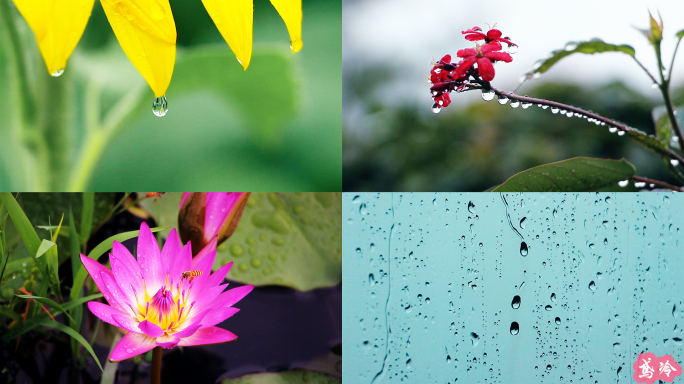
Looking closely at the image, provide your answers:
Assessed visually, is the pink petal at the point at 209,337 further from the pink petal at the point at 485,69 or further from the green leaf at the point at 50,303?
the pink petal at the point at 485,69

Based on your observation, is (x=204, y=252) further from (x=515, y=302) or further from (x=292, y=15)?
(x=515, y=302)

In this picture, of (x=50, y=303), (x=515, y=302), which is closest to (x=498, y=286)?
(x=515, y=302)

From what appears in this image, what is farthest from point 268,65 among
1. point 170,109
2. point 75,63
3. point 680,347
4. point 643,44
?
point 680,347

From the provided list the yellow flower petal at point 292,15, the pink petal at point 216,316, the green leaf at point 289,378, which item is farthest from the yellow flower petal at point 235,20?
the green leaf at point 289,378

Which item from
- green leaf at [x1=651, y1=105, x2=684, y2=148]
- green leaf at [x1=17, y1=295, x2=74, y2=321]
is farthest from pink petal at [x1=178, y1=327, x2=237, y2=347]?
green leaf at [x1=651, y1=105, x2=684, y2=148]

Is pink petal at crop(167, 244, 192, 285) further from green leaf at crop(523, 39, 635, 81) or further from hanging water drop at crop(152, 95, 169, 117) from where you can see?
green leaf at crop(523, 39, 635, 81)
